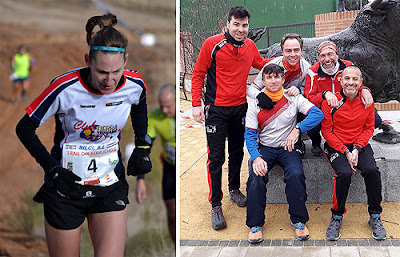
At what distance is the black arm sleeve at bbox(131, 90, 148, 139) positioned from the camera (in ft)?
7.50

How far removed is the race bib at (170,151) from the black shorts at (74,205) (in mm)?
264

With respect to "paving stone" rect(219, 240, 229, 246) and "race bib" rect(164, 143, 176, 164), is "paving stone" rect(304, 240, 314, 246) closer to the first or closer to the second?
"paving stone" rect(219, 240, 229, 246)

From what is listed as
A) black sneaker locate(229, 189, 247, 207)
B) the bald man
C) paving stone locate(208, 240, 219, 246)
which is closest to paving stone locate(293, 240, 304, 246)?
paving stone locate(208, 240, 219, 246)

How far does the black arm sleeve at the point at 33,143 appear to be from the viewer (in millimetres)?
2033

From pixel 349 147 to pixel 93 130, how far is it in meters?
2.41

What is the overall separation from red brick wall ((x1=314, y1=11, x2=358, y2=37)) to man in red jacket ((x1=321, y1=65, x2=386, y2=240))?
6888 millimetres

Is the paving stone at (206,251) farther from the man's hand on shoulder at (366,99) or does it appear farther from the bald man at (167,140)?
the man's hand on shoulder at (366,99)

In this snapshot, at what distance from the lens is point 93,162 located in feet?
7.13

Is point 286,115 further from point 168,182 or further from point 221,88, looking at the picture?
point 168,182

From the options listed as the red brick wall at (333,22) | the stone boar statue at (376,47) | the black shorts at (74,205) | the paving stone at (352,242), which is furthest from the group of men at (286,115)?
the red brick wall at (333,22)

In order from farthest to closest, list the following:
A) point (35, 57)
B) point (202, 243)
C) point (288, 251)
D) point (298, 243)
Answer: point (202, 243)
point (298, 243)
point (288, 251)
point (35, 57)

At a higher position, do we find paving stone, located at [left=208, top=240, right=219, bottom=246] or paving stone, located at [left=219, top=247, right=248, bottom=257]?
paving stone, located at [left=208, top=240, right=219, bottom=246]

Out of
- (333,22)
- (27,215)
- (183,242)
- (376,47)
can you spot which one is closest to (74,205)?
(27,215)

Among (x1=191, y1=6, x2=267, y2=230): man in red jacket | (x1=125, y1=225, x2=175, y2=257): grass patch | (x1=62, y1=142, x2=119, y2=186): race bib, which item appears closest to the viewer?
(x1=62, y1=142, x2=119, y2=186): race bib
